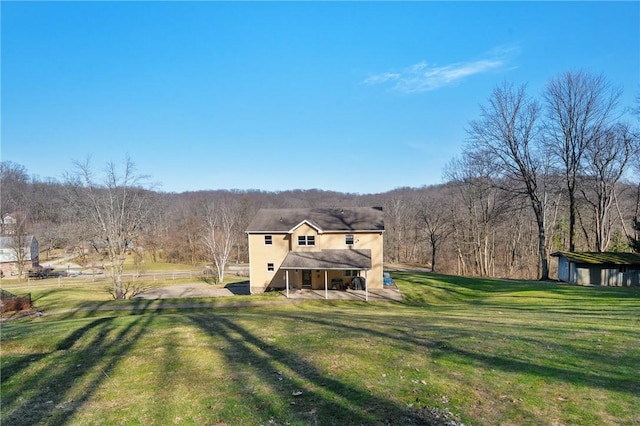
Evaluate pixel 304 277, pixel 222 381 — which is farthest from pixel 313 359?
pixel 304 277

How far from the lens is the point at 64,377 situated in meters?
7.54

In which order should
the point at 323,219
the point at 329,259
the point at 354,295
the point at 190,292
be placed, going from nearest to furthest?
the point at 354,295 → the point at 329,259 → the point at 323,219 → the point at 190,292

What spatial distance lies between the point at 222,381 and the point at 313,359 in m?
2.00

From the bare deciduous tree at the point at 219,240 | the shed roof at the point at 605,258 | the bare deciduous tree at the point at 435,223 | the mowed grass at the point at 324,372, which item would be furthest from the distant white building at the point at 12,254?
the shed roof at the point at 605,258

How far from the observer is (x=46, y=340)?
10.2m

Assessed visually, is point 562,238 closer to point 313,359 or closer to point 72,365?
point 313,359

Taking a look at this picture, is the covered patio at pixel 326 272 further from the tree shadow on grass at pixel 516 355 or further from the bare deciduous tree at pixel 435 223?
the bare deciduous tree at pixel 435 223

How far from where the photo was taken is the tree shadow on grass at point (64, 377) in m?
6.05

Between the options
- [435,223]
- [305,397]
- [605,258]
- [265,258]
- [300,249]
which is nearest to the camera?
[305,397]

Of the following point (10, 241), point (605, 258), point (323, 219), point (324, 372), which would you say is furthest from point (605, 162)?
point (10, 241)

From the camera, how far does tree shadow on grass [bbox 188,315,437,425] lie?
539cm

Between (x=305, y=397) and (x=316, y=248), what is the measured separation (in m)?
21.7

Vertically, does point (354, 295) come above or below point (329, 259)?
below

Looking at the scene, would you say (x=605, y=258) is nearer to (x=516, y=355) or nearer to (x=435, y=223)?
(x=435, y=223)
